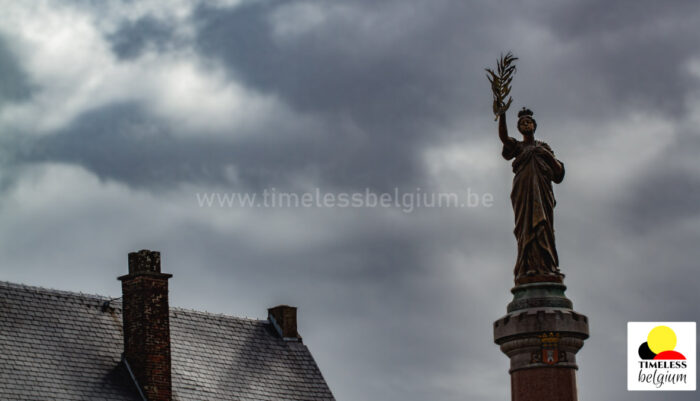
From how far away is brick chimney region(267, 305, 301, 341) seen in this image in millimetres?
45438

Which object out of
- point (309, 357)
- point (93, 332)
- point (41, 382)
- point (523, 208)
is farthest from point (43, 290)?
point (523, 208)

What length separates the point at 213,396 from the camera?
40219 mm

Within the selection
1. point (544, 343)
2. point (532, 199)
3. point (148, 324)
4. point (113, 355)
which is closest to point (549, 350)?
point (544, 343)

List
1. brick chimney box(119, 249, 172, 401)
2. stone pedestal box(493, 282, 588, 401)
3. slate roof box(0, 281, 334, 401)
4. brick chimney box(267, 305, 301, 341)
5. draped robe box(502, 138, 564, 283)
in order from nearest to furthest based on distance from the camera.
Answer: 1. stone pedestal box(493, 282, 588, 401)
2. draped robe box(502, 138, 564, 283)
3. slate roof box(0, 281, 334, 401)
4. brick chimney box(119, 249, 172, 401)
5. brick chimney box(267, 305, 301, 341)

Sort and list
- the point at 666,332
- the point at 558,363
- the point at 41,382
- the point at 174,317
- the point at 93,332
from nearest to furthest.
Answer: the point at 558,363 → the point at 666,332 → the point at 41,382 → the point at 93,332 → the point at 174,317

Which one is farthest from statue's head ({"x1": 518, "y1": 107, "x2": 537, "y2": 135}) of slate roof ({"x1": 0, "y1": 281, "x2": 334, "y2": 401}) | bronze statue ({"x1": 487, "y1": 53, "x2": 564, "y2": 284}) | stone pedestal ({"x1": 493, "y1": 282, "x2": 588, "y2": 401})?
A: slate roof ({"x1": 0, "y1": 281, "x2": 334, "y2": 401})

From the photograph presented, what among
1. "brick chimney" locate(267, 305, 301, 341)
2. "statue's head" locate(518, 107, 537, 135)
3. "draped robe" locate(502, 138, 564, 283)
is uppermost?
"brick chimney" locate(267, 305, 301, 341)

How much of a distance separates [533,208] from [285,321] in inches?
987

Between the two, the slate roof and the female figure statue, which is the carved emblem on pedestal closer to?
the female figure statue

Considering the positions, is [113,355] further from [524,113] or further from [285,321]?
[524,113]

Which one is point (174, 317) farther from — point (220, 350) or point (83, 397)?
point (83, 397)

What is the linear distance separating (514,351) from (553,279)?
1.28m

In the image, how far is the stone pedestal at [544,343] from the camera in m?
20.5

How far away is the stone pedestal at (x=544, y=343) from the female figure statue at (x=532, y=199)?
41cm
